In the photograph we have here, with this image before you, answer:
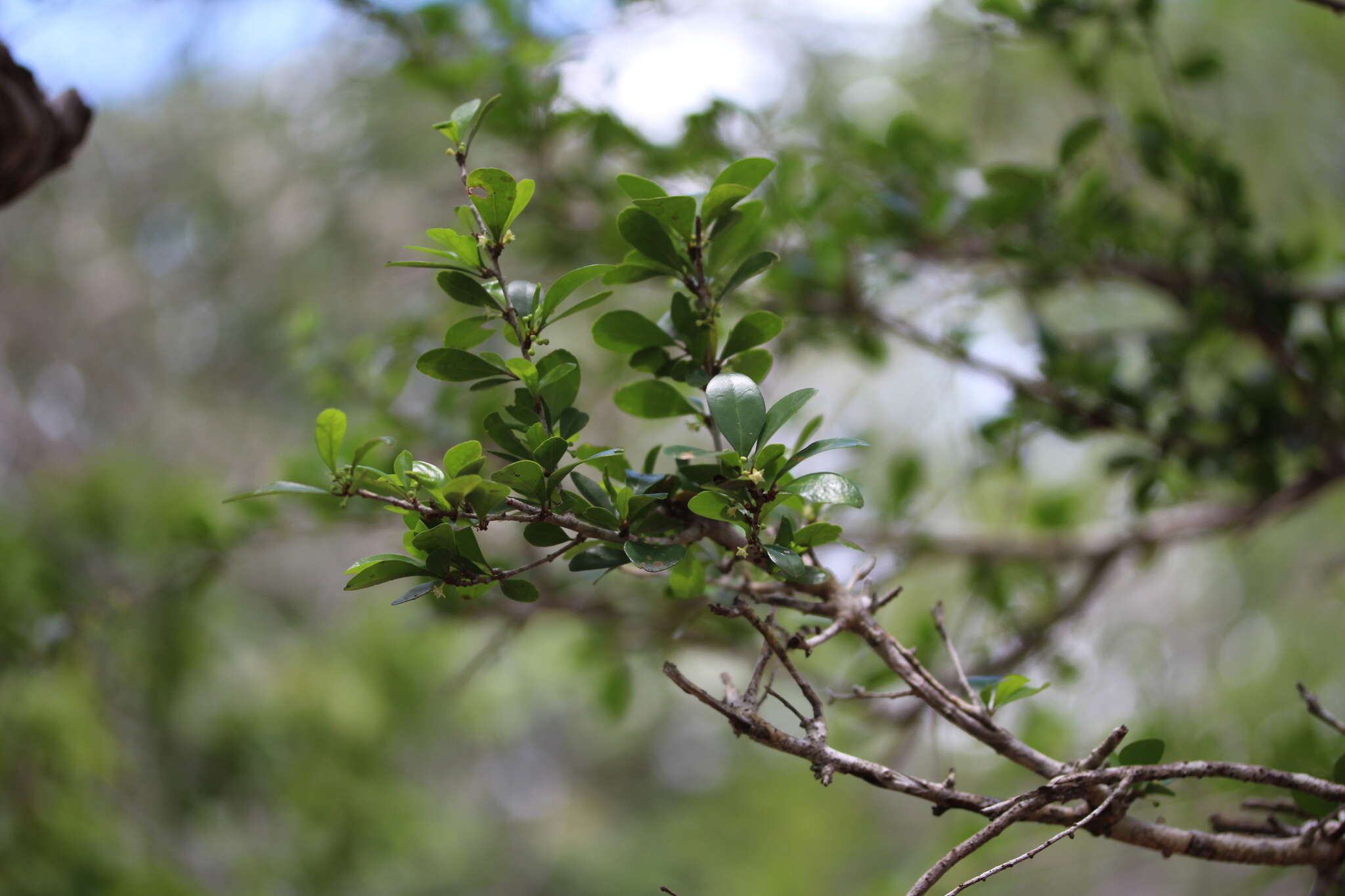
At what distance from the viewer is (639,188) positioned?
38cm

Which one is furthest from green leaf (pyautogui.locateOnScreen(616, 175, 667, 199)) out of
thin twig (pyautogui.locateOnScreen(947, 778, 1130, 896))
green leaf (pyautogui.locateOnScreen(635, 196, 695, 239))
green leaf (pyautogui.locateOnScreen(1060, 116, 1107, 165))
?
green leaf (pyautogui.locateOnScreen(1060, 116, 1107, 165))

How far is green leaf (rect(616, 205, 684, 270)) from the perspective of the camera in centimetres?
38

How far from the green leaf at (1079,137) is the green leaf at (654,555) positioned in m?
0.55

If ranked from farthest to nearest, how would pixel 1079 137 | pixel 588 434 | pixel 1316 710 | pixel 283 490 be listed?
pixel 588 434
pixel 1079 137
pixel 1316 710
pixel 283 490

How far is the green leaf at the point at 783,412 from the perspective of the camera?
0.37m

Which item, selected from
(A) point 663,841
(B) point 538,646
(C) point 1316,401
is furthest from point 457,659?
(C) point 1316,401

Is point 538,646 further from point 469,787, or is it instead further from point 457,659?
point 469,787

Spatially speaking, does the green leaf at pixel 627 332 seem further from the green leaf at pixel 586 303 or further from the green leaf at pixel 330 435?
the green leaf at pixel 330 435

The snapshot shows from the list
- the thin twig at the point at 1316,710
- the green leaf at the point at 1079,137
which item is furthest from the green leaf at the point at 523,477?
the green leaf at the point at 1079,137

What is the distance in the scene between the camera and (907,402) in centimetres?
234

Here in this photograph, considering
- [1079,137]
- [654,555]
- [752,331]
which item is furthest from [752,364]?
[1079,137]

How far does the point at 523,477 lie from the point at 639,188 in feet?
0.47

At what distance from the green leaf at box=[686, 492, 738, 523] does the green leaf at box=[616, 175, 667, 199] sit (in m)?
0.13

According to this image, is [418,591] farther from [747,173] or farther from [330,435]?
[747,173]
